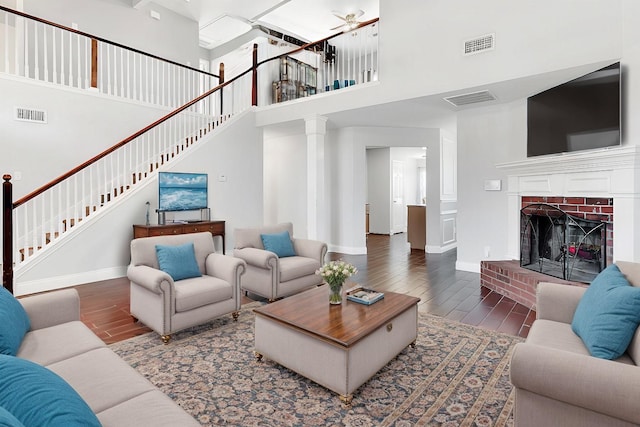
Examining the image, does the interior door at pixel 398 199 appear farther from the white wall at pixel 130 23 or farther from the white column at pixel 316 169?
the white wall at pixel 130 23

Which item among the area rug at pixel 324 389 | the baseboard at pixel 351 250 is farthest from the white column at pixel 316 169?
the area rug at pixel 324 389

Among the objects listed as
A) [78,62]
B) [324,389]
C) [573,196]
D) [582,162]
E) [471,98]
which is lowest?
[324,389]

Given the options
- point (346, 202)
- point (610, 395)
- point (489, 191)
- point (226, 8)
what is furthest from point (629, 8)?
point (226, 8)

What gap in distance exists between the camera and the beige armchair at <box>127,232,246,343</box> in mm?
2889

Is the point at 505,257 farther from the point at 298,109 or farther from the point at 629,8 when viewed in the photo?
the point at 298,109

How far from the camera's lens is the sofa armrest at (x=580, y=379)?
1312mm

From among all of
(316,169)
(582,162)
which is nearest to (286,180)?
(316,169)

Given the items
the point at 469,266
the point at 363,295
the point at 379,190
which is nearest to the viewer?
the point at 363,295

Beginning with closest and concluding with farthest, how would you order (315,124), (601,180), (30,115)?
1. (601,180)
2. (30,115)
3. (315,124)

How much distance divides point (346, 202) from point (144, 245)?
4.72 m

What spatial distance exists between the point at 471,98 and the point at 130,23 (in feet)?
22.8

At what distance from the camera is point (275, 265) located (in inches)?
153

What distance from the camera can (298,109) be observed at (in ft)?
20.7

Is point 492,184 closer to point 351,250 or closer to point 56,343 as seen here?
point 351,250
